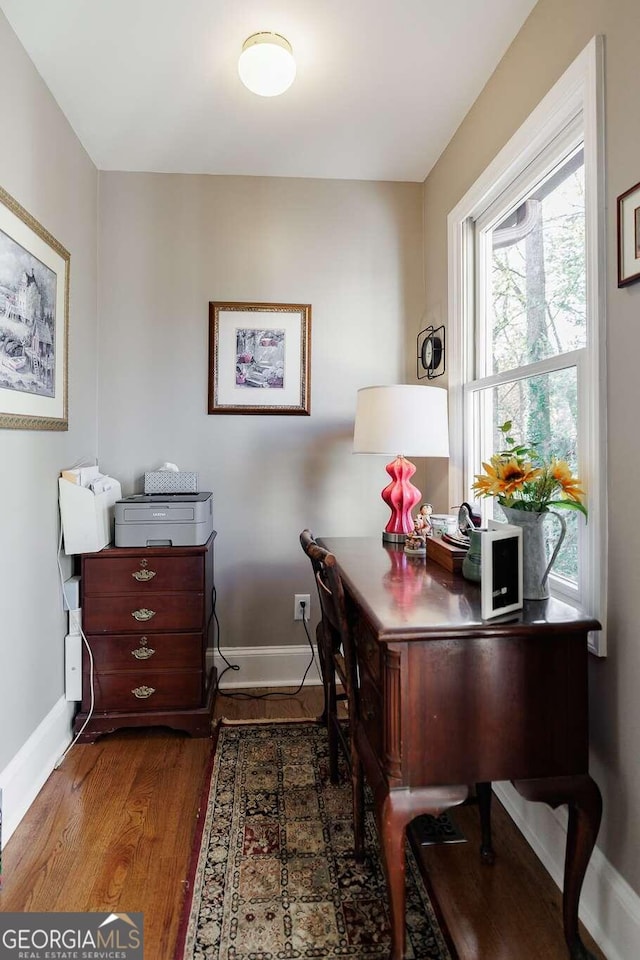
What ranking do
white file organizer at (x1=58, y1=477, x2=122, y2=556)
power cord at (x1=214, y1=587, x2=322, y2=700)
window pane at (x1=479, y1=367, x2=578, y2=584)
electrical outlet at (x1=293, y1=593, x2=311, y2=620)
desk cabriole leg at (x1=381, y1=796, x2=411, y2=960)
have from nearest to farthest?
desk cabriole leg at (x1=381, y1=796, x2=411, y2=960), window pane at (x1=479, y1=367, x2=578, y2=584), white file organizer at (x1=58, y1=477, x2=122, y2=556), power cord at (x1=214, y1=587, x2=322, y2=700), electrical outlet at (x1=293, y1=593, x2=311, y2=620)

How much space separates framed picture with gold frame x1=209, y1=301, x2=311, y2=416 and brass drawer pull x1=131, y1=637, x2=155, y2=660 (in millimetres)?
1111

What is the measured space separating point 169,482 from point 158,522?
26cm

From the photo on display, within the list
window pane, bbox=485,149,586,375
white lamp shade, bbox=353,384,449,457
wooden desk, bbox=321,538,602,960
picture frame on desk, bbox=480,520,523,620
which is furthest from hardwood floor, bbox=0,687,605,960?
window pane, bbox=485,149,586,375

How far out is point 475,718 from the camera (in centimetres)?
112

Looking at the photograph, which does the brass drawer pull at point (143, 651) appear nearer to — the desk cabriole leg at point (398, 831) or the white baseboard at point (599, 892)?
the desk cabriole leg at point (398, 831)

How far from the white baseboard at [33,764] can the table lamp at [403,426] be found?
1462mm

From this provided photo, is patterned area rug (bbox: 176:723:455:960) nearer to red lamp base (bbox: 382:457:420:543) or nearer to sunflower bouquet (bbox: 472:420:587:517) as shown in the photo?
red lamp base (bbox: 382:457:420:543)

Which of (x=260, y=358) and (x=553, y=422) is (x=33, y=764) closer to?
(x=260, y=358)

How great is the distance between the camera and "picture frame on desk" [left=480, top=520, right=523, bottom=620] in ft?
3.70

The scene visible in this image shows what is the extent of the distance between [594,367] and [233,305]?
69.8 inches

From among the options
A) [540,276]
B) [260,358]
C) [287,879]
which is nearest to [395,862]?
[287,879]

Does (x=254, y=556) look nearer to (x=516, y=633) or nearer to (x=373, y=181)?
(x=516, y=633)

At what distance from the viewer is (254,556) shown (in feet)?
8.50

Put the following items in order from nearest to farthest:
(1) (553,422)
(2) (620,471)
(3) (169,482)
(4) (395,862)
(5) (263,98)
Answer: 1. (4) (395,862)
2. (2) (620,471)
3. (1) (553,422)
4. (5) (263,98)
5. (3) (169,482)
